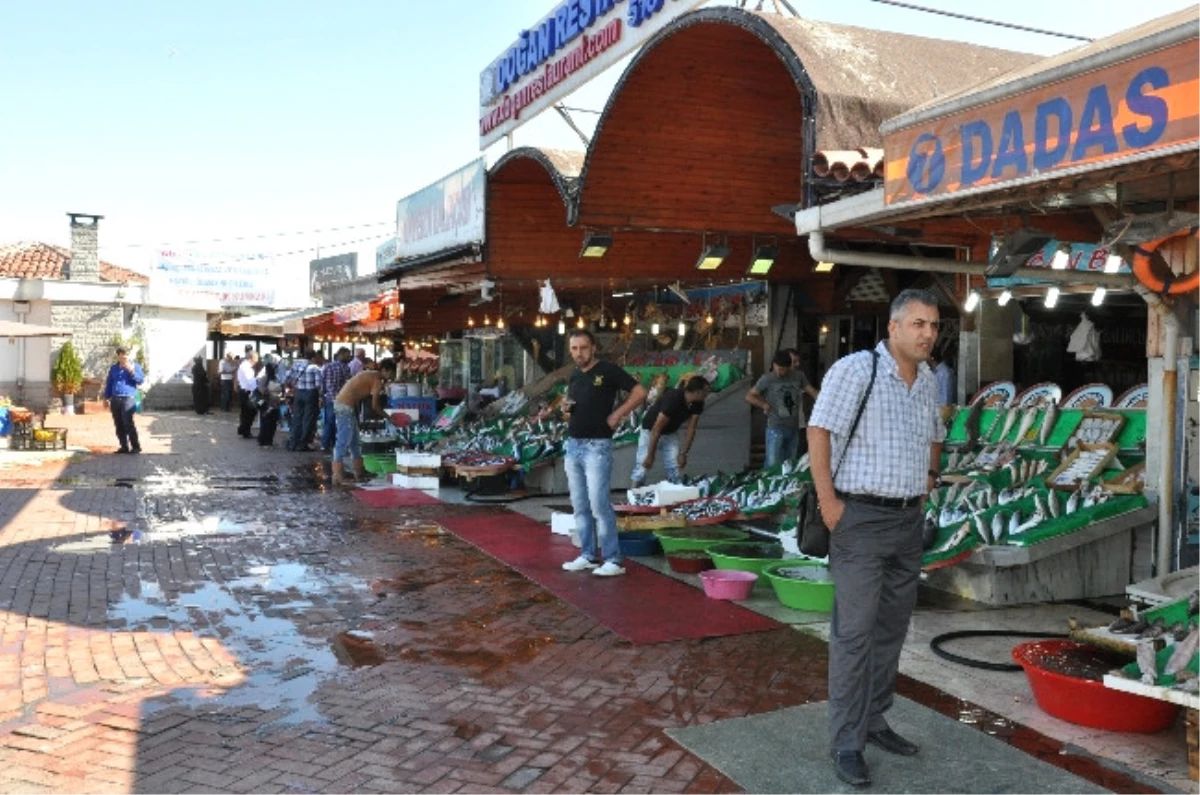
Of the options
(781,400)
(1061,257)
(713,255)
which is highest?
(713,255)

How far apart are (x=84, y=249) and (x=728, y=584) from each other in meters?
29.0

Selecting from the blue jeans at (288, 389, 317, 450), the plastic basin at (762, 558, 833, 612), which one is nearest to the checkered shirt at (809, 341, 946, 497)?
the plastic basin at (762, 558, 833, 612)

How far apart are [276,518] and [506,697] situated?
Answer: 640 cm

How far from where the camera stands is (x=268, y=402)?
20.3 m

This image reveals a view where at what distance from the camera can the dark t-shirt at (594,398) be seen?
7586 mm

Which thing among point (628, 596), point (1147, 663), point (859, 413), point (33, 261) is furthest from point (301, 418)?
point (33, 261)

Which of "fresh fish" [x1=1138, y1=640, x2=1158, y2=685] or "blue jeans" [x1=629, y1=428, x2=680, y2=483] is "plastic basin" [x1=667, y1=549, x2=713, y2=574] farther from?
"fresh fish" [x1=1138, y1=640, x2=1158, y2=685]

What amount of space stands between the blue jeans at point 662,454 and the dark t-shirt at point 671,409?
0.55 feet

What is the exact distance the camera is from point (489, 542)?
9.36 m

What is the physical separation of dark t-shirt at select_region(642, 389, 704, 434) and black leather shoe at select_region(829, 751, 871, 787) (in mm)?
7400

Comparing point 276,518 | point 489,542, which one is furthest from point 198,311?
point 489,542

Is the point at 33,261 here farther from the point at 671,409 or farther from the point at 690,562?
the point at 690,562

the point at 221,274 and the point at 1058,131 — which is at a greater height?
the point at 221,274

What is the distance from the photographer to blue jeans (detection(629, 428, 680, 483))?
1166 centimetres
